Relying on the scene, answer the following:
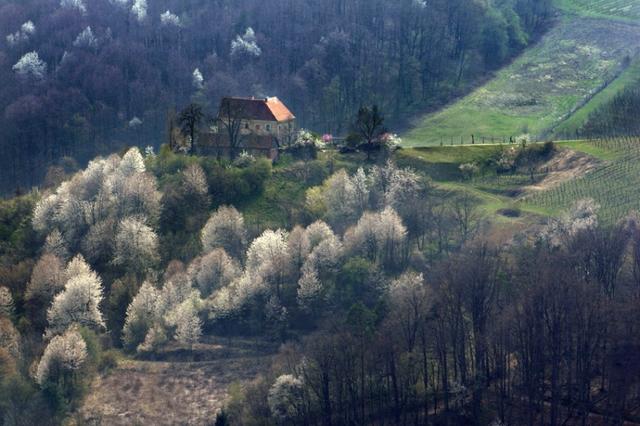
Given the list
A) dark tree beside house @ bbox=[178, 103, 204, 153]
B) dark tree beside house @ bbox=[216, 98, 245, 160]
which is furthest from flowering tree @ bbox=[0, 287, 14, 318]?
dark tree beside house @ bbox=[216, 98, 245, 160]

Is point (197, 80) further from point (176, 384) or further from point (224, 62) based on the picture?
point (176, 384)

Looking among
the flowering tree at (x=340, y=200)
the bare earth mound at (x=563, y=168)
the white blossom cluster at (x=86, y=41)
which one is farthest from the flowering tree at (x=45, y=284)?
the white blossom cluster at (x=86, y=41)

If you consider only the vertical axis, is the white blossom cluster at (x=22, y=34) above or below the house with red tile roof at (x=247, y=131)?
above

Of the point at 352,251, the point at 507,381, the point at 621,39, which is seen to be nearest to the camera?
the point at 507,381

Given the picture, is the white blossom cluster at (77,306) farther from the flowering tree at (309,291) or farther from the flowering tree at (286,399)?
the flowering tree at (286,399)

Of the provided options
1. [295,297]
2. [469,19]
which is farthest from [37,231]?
[469,19]

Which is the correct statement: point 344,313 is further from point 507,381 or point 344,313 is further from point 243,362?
point 507,381
